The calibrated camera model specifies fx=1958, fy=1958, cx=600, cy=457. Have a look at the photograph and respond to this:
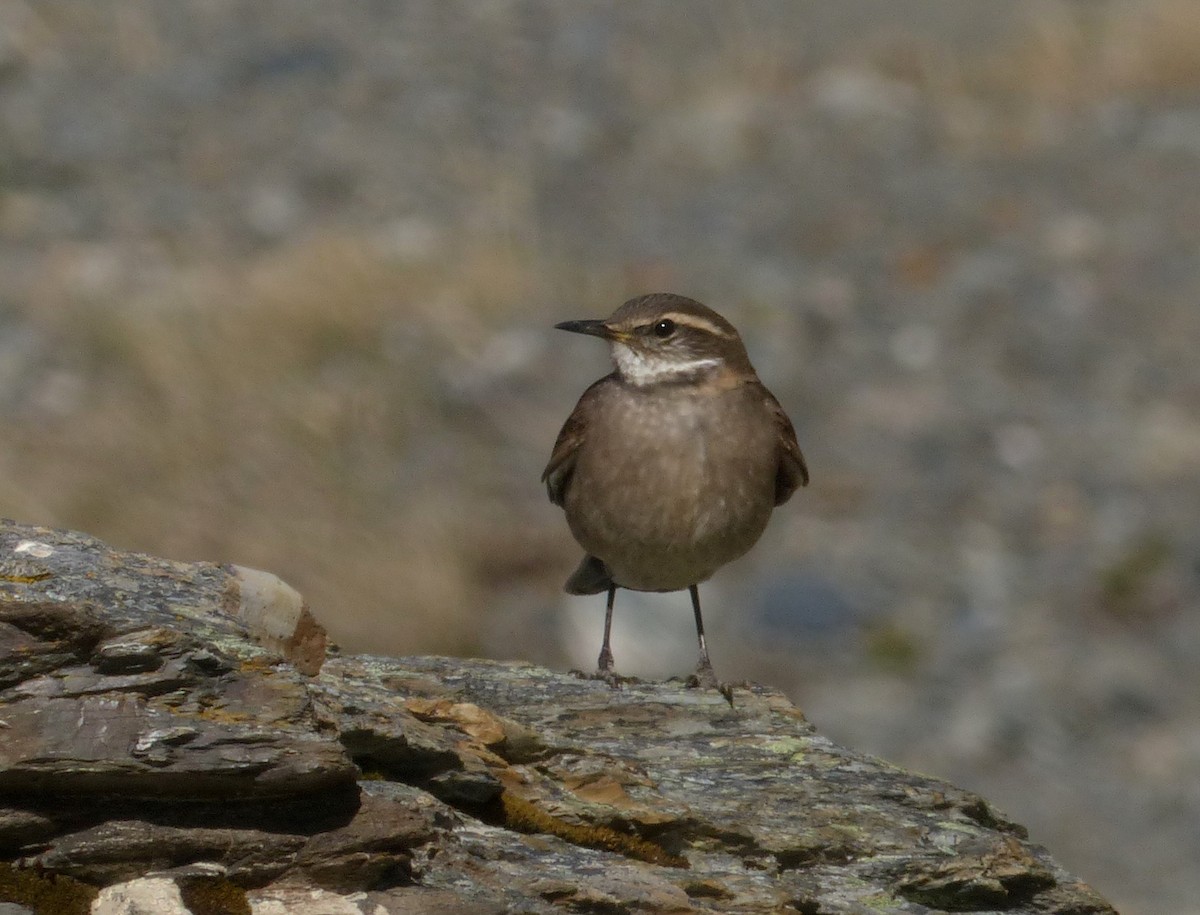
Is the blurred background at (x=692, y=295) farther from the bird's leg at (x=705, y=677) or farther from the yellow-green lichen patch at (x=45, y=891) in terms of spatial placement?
the yellow-green lichen patch at (x=45, y=891)

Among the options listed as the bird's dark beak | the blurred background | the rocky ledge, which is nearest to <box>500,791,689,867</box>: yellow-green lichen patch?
the rocky ledge

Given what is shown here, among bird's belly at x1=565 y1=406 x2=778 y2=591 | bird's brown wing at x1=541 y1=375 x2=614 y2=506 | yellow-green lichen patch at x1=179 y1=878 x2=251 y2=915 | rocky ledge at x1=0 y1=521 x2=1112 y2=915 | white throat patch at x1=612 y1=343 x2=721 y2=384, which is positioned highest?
white throat patch at x1=612 y1=343 x2=721 y2=384

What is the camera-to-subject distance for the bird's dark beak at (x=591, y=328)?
851 centimetres

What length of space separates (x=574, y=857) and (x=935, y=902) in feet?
3.82

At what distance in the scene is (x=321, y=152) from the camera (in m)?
22.8

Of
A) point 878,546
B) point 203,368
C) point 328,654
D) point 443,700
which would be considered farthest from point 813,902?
point 203,368

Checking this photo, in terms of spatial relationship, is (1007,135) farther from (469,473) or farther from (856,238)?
(469,473)

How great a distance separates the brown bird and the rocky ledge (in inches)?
57.1

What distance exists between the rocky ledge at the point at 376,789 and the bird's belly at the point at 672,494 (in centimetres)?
142

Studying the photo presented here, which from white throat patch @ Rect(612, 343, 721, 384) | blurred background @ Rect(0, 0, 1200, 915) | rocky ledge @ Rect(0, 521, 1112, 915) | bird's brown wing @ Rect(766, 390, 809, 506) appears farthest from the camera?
blurred background @ Rect(0, 0, 1200, 915)

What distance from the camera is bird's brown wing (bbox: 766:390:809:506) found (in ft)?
29.4

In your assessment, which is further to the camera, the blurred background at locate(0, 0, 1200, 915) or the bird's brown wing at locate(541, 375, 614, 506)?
the blurred background at locate(0, 0, 1200, 915)

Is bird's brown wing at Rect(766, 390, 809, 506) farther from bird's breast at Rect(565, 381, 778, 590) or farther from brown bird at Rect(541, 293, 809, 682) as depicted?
bird's breast at Rect(565, 381, 778, 590)

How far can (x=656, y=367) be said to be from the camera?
28.8 feet
